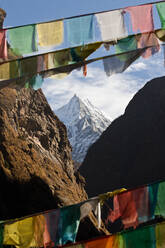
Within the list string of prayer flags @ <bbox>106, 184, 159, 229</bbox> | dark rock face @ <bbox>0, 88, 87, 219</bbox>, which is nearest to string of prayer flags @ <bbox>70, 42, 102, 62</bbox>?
string of prayer flags @ <bbox>106, 184, 159, 229</bbox>

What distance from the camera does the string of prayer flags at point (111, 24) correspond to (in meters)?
10.4

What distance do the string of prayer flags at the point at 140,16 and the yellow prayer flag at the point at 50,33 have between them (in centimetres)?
190

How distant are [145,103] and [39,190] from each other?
5640cm

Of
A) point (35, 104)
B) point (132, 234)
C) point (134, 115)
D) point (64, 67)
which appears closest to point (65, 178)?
point (35, 104)

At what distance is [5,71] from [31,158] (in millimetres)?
10084

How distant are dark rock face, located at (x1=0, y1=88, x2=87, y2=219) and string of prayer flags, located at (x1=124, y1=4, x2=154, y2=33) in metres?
9.89

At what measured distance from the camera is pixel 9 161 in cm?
1797

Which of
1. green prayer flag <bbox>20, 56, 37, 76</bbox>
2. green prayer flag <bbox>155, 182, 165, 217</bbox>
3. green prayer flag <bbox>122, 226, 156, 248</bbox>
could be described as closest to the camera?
green prayer flag <bbox>122, 226, 156, 248</bbox>

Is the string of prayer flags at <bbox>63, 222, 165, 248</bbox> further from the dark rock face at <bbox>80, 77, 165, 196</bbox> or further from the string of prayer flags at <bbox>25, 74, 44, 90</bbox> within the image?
the dark rock face at <bbox>80, 77, 165, 196</bbox>

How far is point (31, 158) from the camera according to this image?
19.8m

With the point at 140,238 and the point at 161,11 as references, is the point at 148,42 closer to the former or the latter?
the point at 161,11

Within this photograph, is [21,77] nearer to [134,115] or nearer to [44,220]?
[44,220]

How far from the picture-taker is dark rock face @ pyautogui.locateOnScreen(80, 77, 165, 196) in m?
61.3

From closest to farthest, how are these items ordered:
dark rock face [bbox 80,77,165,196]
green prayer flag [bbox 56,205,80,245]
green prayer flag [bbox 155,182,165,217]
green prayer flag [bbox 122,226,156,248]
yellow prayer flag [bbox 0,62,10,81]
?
green prayer flag [bbox 122,226,156,248] → green prayer flag [bbox 155,182,165,217] → green prayer flag [bbox 56,205,80,245] → yellow prayer flag [bbox 0,62,10,81] → dark rock face [bbox 80,77,165,196]
